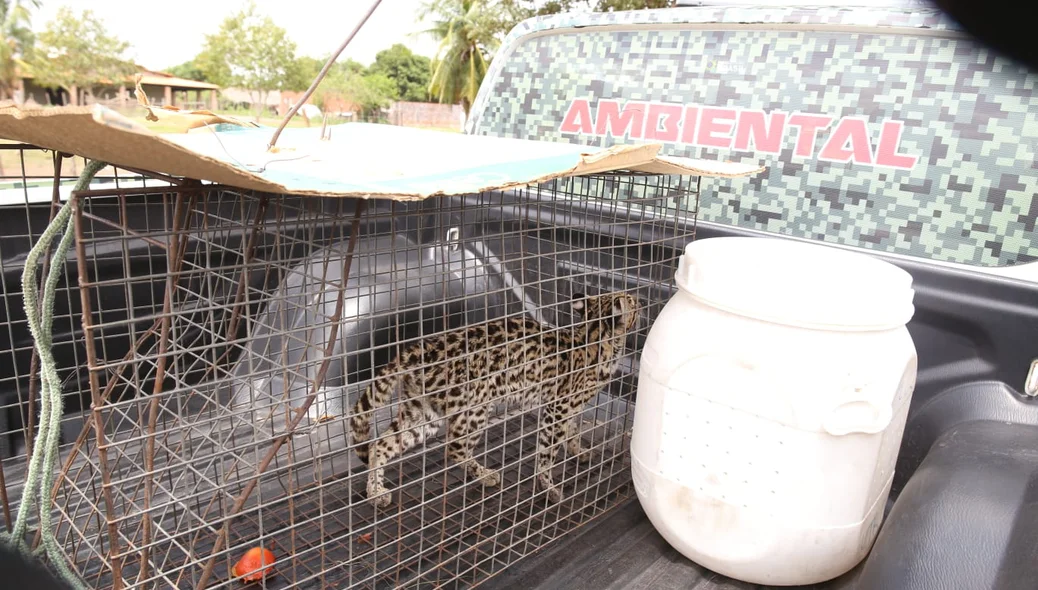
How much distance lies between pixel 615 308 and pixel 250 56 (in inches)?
1256

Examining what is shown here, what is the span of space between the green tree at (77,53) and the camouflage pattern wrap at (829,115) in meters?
27.0

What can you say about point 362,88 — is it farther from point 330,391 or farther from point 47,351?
point 47,351

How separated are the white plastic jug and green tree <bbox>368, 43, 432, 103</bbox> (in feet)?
113

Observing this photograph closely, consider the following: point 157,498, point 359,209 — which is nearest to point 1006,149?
point 359,209

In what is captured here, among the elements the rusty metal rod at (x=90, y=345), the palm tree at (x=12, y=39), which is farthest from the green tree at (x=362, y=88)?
the rusty metal rod at (x=90, y=345)

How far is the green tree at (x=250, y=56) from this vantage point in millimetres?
29562

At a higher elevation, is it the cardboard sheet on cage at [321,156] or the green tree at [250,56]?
the green tree at [250,56]

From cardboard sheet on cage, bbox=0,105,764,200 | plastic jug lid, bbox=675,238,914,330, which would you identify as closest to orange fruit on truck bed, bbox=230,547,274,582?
cardboard sheet on cage, bbox=0,105,764,200

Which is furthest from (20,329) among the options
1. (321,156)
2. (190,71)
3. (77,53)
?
(190,71)

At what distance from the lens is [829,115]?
213 cm

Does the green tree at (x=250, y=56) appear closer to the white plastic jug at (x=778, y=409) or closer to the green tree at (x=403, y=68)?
the green tree at (x=403, y=68)

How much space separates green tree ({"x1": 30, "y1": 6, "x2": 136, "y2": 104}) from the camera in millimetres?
24578

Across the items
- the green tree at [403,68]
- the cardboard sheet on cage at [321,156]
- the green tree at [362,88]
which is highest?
the green tree at [403,68]

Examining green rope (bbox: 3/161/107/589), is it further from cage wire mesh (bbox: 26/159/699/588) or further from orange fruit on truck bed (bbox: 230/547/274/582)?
orange fruit on truck bed (bbox: 230/547/274/582)
